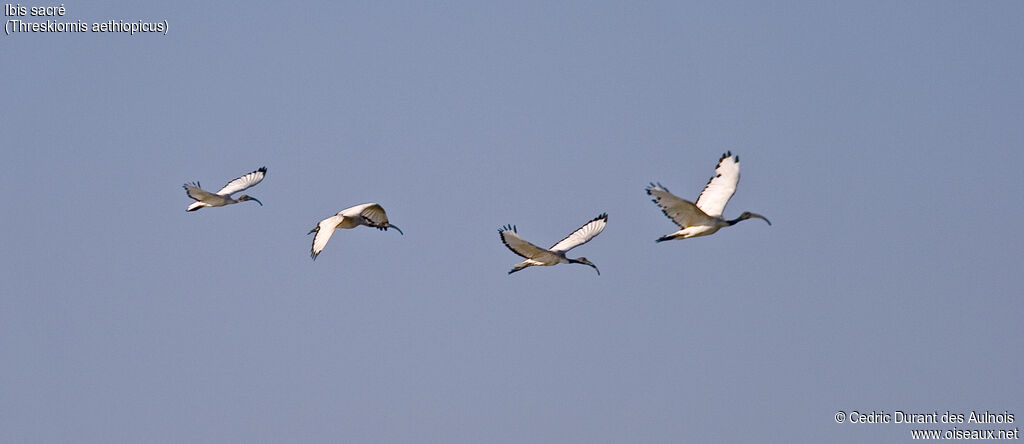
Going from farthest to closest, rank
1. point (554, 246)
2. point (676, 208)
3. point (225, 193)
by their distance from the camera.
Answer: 1. point (225, 193)
2. point (554, 246)
3. point (676, 208)

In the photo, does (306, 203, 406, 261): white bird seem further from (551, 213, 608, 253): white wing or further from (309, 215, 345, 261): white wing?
(551, 213, 608, 253): white wing

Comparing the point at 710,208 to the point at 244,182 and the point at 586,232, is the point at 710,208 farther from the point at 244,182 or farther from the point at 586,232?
the point at 244,182

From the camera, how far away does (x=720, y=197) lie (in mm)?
44188

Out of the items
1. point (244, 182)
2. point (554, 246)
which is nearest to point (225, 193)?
point (244, 182)

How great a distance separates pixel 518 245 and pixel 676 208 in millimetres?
4012

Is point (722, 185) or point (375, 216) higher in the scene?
point (375, 216)

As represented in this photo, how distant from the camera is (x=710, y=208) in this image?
44.1 metres

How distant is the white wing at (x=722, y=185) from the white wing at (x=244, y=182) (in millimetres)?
16675

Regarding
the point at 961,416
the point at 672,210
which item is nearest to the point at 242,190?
the point at 672,210

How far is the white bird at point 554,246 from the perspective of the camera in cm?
4381

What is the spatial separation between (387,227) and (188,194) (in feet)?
23.6

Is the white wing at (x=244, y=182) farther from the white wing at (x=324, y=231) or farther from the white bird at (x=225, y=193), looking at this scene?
the white wing at (x=324, y=231)

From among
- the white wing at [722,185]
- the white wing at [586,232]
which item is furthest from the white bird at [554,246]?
the white wing at [722,185]

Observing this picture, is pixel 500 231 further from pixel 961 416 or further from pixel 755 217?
pixel 961 416
